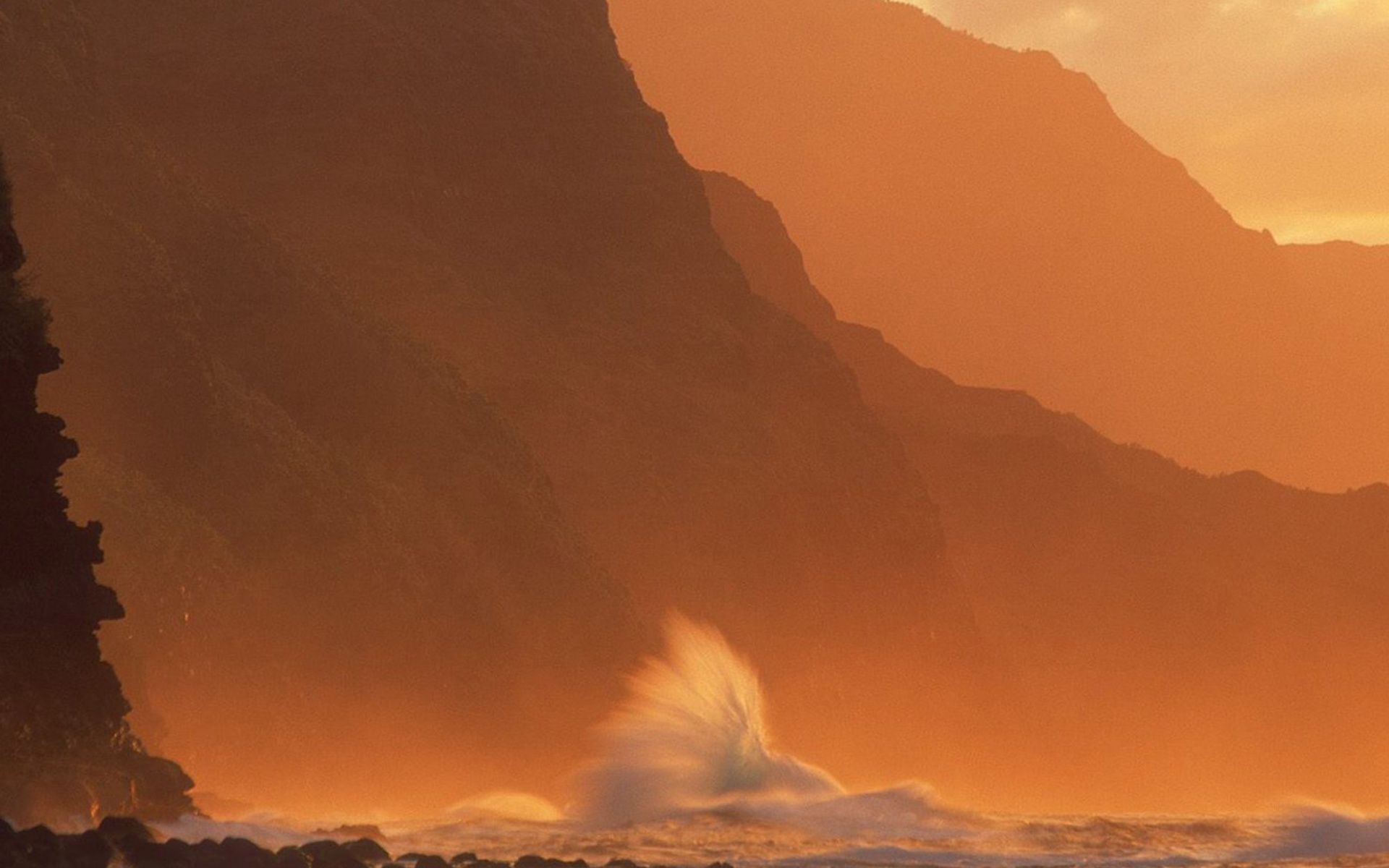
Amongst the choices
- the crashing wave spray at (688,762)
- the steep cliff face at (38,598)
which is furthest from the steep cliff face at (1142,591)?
the steep cliff face at (38,598)

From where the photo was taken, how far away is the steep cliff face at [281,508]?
52312 millimetres

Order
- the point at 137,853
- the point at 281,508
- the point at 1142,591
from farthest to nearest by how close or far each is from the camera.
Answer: the point at 1142,591, the point at 281,508, the point at 137,853

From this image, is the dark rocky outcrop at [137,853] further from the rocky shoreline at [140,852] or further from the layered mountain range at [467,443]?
the layered mountain range at [467,443]

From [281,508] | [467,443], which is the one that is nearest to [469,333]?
[467,443]

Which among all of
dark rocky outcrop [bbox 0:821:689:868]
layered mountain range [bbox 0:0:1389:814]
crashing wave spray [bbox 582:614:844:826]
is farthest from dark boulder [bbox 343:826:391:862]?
layered mountain range [bbox 0:0:1389:814]

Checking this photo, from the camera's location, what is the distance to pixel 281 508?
58.2 metres

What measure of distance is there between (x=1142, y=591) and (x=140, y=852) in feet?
412

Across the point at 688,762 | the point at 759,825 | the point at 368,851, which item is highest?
the point at 688,762

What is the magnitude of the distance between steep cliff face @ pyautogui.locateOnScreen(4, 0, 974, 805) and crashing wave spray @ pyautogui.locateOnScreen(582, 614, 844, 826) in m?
4.03

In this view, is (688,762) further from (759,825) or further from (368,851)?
(368,851)

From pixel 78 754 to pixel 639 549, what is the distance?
172 ft

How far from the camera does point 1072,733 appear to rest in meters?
128

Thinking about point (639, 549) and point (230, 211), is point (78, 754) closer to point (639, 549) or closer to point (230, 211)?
point (230, 211)

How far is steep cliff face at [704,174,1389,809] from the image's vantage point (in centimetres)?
13538
